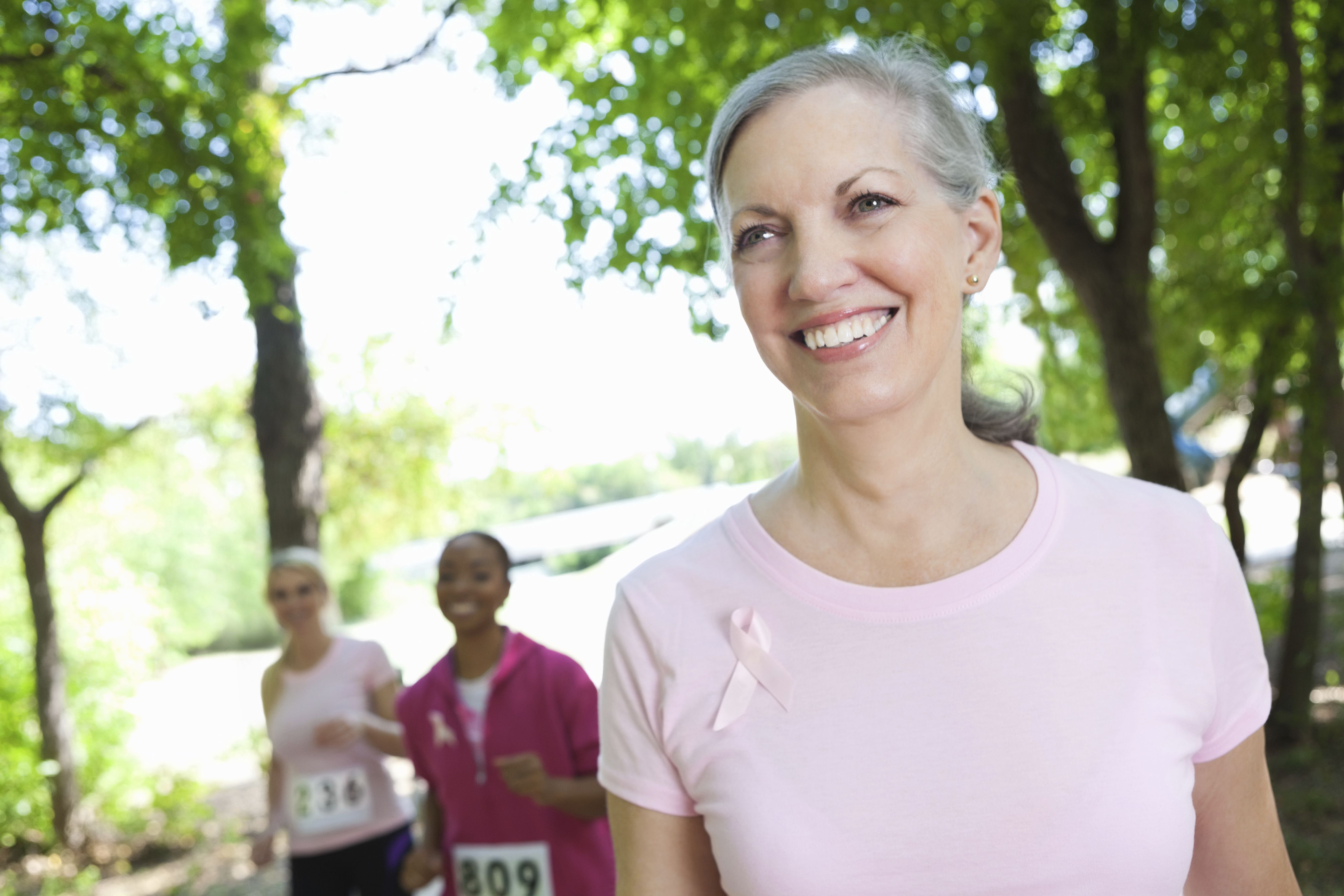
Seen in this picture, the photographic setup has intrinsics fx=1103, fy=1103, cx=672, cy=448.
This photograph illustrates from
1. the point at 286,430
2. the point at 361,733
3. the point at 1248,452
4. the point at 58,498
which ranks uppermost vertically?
the point at 286,430

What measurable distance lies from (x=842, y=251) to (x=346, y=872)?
364 centimetres

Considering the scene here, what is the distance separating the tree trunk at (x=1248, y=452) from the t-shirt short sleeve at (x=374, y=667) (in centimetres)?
398

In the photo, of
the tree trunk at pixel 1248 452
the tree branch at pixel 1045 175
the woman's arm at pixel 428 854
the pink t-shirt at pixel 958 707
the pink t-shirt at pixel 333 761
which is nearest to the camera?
the pink t-shirt at pixel 958 707

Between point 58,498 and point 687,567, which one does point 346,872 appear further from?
point 58,498

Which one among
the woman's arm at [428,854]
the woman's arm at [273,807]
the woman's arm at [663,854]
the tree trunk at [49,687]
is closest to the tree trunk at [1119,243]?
the woman's arm at [428,854]

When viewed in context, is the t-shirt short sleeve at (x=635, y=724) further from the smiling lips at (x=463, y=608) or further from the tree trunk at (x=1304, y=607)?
the tree trunk at (x=1304, y=607)

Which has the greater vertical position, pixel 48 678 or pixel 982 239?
pixel 982 239

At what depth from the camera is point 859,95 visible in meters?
1.30

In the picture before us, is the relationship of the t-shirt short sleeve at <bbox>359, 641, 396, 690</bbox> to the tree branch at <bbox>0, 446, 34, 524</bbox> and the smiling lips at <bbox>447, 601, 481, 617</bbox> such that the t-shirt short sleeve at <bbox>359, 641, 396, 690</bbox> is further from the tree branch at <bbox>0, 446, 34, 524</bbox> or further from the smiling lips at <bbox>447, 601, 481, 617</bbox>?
the tree branch at <bbox>0, 446, 34, 524</bbox>

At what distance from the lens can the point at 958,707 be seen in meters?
1.27

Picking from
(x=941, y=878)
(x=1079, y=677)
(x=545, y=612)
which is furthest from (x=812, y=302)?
(x=545, y=612)

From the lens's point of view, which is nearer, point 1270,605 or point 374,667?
point 374,667

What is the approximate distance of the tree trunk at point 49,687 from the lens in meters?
7.84

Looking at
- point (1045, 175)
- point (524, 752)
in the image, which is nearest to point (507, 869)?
point (524, 752)
